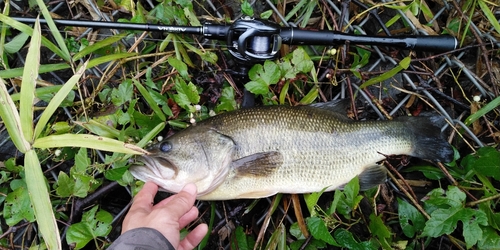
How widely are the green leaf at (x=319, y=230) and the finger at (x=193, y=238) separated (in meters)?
0.68

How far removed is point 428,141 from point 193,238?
5.62 feet

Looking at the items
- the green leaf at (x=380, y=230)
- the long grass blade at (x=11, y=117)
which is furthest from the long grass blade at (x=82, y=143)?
the green leaf at (x=380, y=230)

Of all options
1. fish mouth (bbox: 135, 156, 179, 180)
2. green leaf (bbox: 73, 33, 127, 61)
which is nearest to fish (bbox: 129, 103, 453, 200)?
fish mouth (bbox: 135, 156, 179, 180)

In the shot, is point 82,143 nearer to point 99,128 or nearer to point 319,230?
point 99,128

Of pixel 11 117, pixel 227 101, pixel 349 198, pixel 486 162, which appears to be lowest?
pixel 349 198

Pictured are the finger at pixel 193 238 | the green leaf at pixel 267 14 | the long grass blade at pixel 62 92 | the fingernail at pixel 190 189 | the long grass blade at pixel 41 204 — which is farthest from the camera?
the green leaf at pixel 267 14

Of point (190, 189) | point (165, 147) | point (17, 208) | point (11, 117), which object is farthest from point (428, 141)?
point (17, 208)

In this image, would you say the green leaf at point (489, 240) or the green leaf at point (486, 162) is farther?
the green leaf at point (486, 162)

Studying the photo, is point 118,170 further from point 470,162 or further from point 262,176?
point 470,162

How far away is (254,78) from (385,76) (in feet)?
3.06

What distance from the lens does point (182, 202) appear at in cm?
227

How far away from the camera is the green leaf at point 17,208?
8.85 ft

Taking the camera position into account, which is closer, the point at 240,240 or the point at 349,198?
the point at 349,198

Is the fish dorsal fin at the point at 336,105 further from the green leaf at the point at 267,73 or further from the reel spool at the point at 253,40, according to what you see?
the reel spool at the point at 253,40
